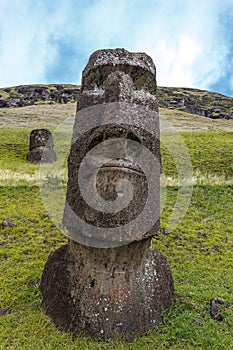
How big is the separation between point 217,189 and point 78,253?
11348mm

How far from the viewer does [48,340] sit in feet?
16.0

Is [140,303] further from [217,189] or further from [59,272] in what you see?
[217,189]

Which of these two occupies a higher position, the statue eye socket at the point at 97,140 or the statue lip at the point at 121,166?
the statue eye socket at the point at 97,140

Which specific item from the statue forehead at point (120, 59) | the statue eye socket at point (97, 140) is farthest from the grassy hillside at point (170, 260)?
the statue forehead at point (120, 59)

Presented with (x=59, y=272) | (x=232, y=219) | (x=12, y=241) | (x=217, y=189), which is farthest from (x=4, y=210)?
(x=217, y=189)

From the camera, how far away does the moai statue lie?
69.7 feet

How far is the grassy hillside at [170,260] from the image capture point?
16.2 feet

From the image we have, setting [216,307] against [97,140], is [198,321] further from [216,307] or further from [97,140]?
[97,140]

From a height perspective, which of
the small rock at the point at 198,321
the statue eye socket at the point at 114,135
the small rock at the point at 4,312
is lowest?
the small rock at the point at 4,312

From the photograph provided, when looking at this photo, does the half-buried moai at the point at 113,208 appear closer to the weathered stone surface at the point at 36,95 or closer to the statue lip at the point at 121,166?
the statue lip at the point at 121,166

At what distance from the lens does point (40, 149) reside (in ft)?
71.8

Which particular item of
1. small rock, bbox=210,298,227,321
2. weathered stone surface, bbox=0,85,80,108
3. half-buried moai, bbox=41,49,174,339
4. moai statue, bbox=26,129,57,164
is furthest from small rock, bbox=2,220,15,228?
weathered stone surface, bbox=0,85,80,108

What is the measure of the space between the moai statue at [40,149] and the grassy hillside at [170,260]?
68.1 inches

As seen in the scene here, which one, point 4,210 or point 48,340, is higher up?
point 4,210
